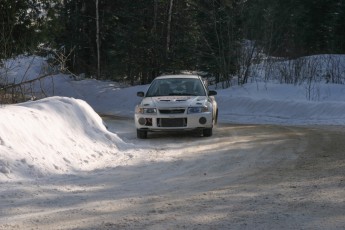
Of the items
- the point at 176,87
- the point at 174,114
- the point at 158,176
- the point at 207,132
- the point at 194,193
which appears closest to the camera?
the point at 194,193

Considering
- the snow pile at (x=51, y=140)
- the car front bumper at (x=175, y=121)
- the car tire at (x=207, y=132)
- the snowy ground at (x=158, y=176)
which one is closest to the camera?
the snowy ground at (x=158, y=176)

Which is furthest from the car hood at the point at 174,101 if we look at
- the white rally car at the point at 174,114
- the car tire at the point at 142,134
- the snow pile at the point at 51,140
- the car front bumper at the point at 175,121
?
the snow pile at the point at 51,140

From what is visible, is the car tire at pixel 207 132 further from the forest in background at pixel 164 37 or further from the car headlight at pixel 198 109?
the forest in background at pixel 164 37

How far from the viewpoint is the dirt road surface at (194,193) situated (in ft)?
17.3

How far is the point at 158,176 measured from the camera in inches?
305

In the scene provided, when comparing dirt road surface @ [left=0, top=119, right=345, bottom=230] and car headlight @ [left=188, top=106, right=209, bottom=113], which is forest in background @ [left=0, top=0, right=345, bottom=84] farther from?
dirt road surface @ [left=0, top=119, right=345, bottom=230]

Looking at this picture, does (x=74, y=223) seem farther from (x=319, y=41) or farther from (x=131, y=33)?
(x=319, y=41)

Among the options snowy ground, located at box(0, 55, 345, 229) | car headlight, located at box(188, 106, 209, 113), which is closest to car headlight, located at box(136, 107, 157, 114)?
snowy ground, located at box(0, 55, 345, 229)

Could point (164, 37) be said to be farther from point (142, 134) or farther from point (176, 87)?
point (142, 134)

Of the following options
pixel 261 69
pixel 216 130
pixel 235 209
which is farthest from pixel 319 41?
pixel 235 209

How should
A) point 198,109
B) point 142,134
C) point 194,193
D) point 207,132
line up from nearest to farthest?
point 194,193 < point 198,109 < point 142,134 < point 207,132

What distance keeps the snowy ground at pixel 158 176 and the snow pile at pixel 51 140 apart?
0.07 feet

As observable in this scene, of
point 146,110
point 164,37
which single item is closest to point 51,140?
point 146,110

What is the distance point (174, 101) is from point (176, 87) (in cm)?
136
